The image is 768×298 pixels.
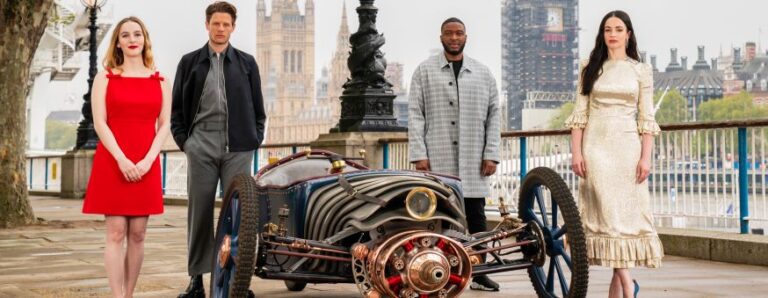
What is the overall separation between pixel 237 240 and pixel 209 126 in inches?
48.2

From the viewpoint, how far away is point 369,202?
200 inches

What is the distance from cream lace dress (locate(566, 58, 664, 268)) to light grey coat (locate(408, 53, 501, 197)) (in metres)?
1.29

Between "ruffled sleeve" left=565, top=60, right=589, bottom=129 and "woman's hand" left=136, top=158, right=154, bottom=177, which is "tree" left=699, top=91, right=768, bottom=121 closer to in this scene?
"ruffled sleeve" left=565, top=60, right=589, bottom=129

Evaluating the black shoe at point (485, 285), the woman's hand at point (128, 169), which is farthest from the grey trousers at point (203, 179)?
the black shoe at point (485, 285)

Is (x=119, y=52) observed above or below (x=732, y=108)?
below

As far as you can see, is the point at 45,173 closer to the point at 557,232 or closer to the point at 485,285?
the point at 485,285

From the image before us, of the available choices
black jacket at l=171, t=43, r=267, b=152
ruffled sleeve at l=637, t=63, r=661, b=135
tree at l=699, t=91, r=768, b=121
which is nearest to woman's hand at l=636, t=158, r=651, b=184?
ruffled sleeve at l=637, t=63, r=661, b=135

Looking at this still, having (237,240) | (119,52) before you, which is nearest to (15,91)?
(119,52)

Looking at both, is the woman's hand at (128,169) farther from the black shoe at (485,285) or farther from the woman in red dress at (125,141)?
the black shoe at (485,285)

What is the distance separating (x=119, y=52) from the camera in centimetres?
567

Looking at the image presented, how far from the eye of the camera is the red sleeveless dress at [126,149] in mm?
5547

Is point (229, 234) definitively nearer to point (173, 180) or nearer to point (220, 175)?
point (220, 175)

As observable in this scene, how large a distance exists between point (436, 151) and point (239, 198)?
2.13m

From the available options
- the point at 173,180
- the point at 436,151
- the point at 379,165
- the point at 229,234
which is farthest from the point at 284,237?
the point at 173,180
